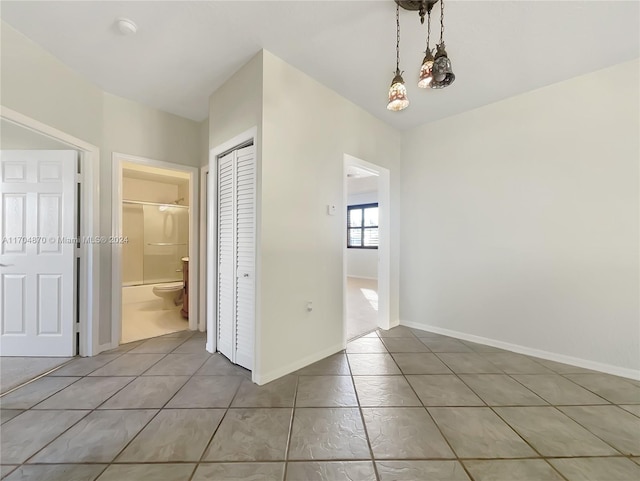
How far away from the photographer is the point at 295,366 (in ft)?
7.25

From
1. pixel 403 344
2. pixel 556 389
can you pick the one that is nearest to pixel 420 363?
pixel 403 344

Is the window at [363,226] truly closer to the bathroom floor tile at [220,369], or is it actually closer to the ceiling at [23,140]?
the bathroom floor tile at [220,369]

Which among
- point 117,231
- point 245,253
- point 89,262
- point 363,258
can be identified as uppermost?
point 117,231

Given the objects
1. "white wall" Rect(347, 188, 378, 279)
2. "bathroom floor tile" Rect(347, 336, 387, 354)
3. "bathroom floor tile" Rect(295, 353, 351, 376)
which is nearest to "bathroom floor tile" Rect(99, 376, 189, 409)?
"bathroom floor tile" Rect(295, 353, 351, 376)

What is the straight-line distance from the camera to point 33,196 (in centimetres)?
247

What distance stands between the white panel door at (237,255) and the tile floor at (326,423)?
10.2 inches

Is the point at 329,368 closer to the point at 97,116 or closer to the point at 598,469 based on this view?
the point at 598,469

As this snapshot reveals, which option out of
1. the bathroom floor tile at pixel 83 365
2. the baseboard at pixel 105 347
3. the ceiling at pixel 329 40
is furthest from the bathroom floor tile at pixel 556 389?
the baseboard at pixel 105 347

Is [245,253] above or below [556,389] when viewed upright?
above

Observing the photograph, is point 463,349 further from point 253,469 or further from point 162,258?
point 162,258

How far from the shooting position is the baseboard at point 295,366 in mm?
2002

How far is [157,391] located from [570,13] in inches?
157

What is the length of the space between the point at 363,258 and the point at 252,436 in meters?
6.48

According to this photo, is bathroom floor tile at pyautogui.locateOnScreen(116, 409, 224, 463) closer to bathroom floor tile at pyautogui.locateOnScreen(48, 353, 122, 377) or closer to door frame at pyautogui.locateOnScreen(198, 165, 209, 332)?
bathroom floor tile at pyautogui.locateOnScreen(48, 353, 122, 377)
